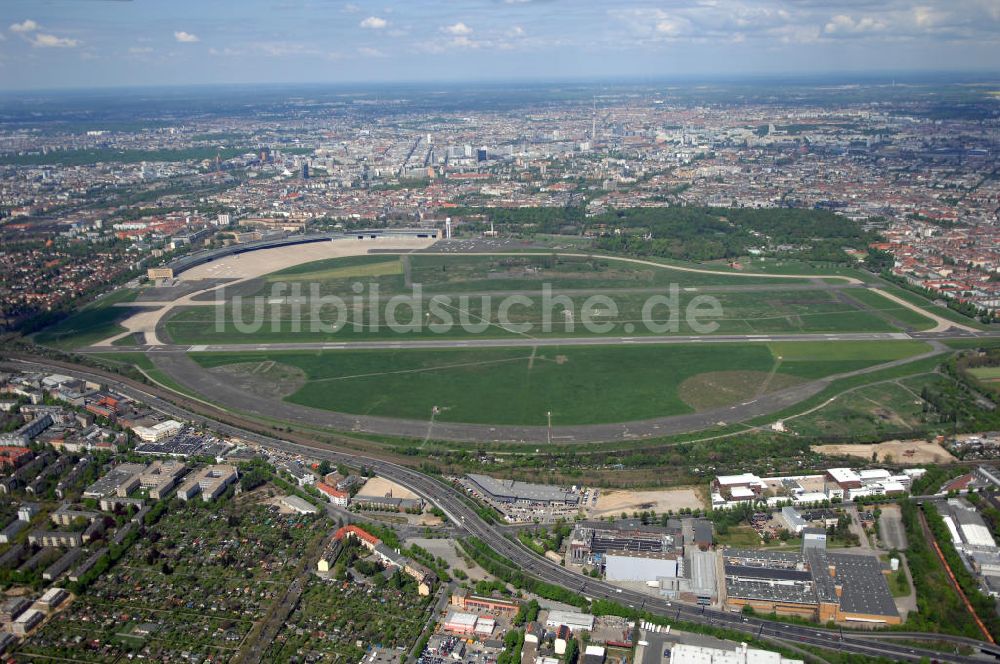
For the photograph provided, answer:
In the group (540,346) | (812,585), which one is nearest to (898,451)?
(812,585)

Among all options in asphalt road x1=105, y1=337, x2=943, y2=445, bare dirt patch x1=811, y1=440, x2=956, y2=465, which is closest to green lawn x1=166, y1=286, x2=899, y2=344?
asphalt road x1=105, y1=337, x2=943, y2=445

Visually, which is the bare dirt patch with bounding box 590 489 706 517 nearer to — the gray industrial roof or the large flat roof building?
the gray industrial roof

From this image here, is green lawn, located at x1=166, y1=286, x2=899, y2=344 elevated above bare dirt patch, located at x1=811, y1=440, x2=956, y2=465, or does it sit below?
above

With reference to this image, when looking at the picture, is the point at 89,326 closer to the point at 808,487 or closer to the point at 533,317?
the point at 533,317

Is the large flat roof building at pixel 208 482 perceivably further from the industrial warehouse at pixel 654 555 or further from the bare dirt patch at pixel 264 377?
the industrial warehouse at pixel 654 555

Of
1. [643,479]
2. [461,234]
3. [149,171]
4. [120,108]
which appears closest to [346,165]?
[149,171]

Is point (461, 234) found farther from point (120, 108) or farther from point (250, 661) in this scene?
point (120, 108)
